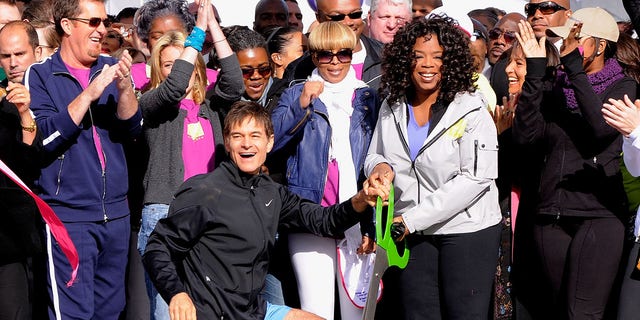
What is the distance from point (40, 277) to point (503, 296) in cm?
288

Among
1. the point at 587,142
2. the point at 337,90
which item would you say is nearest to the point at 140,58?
the point at 337,90

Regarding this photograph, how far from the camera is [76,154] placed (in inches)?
240

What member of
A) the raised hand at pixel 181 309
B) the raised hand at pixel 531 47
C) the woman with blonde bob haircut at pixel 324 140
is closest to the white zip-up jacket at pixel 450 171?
the woman with blonde bob haircut at pixel 324 140

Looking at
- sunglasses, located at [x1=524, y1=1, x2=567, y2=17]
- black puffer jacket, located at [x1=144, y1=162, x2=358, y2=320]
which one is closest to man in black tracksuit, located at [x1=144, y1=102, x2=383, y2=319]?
black puffer jacket, located at [x1=144, y1=162, x2=358, y2=320]

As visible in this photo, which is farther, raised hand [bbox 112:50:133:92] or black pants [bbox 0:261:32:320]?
raised hand [bbox 112:50:133:92]

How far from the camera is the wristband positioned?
6164 millimetres

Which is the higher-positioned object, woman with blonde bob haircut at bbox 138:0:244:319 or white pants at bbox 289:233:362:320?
woman with blonde bob haircut at bbox 138:0:244:319

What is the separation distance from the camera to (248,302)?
541cm

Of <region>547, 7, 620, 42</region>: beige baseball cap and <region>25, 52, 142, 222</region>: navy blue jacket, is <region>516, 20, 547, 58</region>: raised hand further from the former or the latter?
<region>25, 52, 142, 222</region>: navy blue jacket

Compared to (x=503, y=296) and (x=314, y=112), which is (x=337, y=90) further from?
(x=503, y=296)

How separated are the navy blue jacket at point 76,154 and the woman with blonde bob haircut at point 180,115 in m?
0.17

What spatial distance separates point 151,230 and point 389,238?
1.46m

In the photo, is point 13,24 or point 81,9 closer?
point 81,9

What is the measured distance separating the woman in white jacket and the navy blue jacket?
1533 mm
